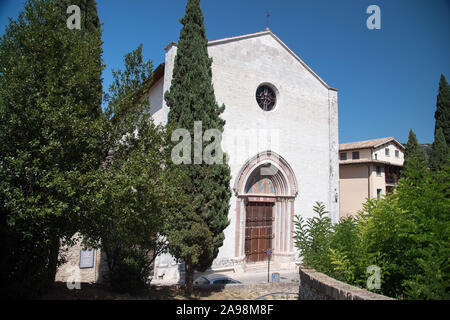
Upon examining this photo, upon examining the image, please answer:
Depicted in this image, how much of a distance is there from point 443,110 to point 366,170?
7745mm

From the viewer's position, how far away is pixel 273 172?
15.1 meters

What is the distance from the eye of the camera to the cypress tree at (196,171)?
8746 mm

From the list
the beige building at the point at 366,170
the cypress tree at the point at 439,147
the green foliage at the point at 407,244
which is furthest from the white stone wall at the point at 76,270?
the cypress tree at the point at 439,147

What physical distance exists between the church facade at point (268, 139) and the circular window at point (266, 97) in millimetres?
57

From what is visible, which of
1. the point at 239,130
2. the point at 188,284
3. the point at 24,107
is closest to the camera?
the point at 24,107

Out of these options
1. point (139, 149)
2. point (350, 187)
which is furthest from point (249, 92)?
point (350, 187)

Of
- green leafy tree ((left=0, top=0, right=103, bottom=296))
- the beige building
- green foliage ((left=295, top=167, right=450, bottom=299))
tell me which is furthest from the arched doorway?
the beige building

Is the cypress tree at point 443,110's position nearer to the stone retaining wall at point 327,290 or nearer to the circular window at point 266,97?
the circular window at point 266,97

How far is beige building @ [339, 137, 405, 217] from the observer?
79.0 feet

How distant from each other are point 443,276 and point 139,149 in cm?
550

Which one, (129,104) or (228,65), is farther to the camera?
(228,65)

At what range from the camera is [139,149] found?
234 inches

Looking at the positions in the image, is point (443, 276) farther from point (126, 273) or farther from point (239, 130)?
point (239, 130)
